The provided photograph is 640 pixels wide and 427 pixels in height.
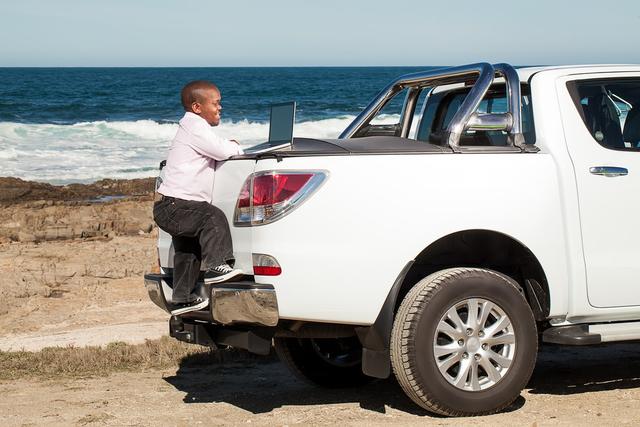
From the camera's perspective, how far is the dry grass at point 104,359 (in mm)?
6973

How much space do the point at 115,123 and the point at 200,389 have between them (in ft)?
112

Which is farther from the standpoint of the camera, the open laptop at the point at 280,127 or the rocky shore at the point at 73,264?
the rocky shore at the point at 73,264

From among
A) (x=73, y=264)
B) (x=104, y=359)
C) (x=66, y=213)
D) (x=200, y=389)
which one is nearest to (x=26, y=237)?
(x=66, y=213)

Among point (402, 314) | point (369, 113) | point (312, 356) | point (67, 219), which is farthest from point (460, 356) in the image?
point (67, 219)

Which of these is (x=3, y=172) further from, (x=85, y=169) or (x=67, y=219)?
(x=67, y=219)

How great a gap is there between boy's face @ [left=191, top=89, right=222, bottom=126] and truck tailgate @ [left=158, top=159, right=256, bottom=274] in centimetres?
36

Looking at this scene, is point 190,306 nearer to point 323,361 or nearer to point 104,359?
point 323,361

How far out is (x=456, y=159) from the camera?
5316 millimetres

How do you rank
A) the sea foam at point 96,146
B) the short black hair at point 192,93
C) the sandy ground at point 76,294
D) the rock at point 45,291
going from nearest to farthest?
the short black hair at point 192,93
the sandy ground at point 76,294
the rock at point 45,291
the sea foam at point 96,146

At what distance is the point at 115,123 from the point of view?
130ft

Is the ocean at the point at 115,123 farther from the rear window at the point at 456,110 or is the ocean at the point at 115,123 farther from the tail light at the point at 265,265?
the tail light at the point at 265,265

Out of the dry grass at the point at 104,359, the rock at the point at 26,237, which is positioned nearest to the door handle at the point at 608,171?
the dry grass at the point at 104,359

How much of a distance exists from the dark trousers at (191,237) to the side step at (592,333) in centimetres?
172

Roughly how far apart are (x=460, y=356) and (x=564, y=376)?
1.61 m
